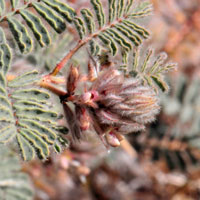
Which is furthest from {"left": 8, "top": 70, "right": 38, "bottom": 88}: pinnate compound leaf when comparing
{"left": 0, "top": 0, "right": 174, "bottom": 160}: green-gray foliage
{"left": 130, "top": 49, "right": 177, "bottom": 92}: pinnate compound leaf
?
{"left": 130, "top": 49, "right": 177, "bottom": 92}: pinnate compound leaf

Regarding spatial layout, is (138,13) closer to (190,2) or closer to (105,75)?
(105,75)

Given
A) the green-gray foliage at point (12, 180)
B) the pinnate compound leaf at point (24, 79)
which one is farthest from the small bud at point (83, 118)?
the green-gray foliage at point (12, 180)

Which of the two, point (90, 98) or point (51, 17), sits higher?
point (51, 17)

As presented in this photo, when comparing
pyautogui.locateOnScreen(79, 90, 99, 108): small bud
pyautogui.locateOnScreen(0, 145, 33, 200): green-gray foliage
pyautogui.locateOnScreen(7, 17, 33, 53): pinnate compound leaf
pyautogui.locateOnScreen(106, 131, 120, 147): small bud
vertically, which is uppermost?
pyautogui.locateOnScreen(7, 17, 33, 53): pinnate compound leaf

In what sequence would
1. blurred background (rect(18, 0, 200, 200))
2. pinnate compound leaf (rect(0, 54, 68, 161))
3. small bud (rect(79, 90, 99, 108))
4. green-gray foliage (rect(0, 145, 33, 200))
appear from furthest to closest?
blurred background (rect(18, 0, 200, 200))
green-gray foliage (rect(0, 145, 33, 200))
small bud (rect(79, 90, 99, 108))
pinnate compound leaf (rect(0, 54, 68, 161))

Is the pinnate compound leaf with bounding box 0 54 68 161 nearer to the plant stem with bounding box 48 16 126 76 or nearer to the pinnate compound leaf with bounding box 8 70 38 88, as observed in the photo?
the pinnate compound leaf with bounding box 8 70 38 88

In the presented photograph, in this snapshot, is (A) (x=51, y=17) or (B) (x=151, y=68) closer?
(A) (x=51, y=17)

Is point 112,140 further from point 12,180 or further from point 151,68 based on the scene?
point 12,180

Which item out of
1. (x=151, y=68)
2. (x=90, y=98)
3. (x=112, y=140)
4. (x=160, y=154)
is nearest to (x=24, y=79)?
(x=90, y=98)
